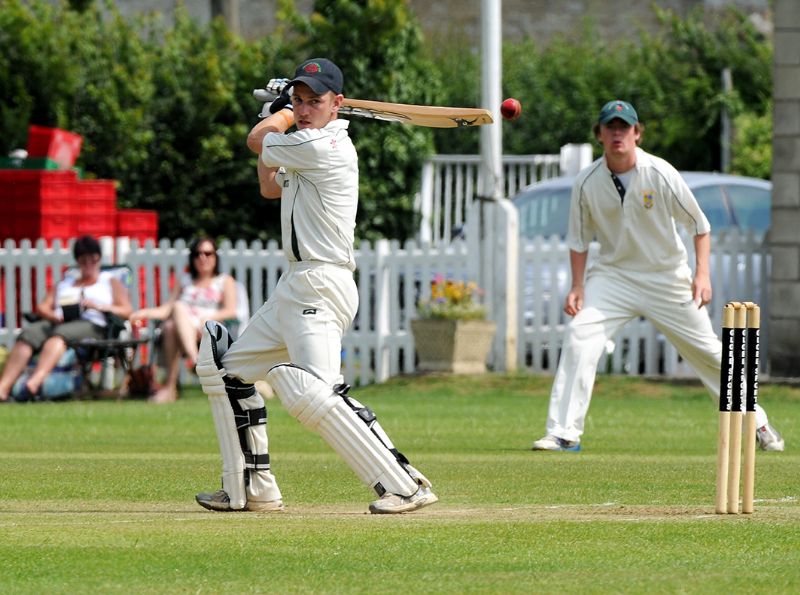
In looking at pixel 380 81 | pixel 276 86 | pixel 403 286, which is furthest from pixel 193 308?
pixel 380 81

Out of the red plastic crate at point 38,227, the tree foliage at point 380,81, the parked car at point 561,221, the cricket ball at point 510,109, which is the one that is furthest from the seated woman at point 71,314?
the tree foliage at point 380,81

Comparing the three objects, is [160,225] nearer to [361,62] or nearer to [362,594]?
[361,62]

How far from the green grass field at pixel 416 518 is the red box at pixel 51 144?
257 inches

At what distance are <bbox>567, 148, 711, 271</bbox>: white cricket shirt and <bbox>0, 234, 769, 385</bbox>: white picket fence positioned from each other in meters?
5.23

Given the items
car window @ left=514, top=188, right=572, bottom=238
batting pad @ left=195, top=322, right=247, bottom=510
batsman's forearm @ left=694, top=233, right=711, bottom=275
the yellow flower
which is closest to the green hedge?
car window @ left=514, top=188, right=572, bottom=238

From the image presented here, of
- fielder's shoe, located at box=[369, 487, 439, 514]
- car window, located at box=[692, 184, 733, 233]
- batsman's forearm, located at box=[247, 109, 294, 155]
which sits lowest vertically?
fielder's shoe, located at box=[369, 487, 439, 514]

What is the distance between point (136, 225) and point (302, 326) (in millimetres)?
12457

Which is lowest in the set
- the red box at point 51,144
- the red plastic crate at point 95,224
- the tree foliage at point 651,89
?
the red plastic crate at point 95,224

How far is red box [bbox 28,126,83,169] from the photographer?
19141 mm

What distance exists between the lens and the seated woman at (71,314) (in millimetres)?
15414

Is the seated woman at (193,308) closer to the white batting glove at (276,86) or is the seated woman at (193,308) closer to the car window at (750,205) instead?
the car window at (750,205)

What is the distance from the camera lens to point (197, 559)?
6.53 meters

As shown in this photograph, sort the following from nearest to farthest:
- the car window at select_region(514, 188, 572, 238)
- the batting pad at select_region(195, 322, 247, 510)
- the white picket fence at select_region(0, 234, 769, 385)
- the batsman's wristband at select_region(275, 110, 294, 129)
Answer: the batting pad at select_region(195, 322, 247, 510), the batsman's wristband at select_region(275, 110, 294, 129), the white picket fence at select_region(0, 234, 769, 385), the car window at select_region(514, 188, 572, 238)

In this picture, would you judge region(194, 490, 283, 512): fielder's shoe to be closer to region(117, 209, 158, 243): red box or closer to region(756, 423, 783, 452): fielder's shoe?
region(756, 423, 783, 452): fielder's shoe
